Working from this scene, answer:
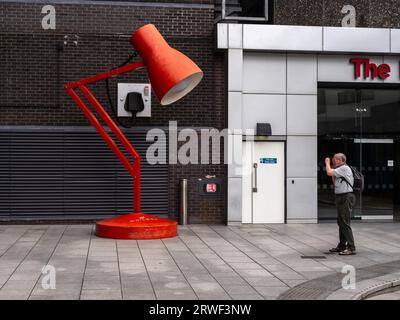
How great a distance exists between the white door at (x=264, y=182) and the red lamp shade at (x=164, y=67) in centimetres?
379

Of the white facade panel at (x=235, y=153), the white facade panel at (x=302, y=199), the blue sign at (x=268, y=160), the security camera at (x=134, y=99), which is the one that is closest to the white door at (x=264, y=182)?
the blue sign at (x=268, y=160)

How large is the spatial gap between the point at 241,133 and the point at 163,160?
6.96 ft

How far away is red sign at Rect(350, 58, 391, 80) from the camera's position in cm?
1568

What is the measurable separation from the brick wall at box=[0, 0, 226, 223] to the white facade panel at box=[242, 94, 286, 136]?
626 mm

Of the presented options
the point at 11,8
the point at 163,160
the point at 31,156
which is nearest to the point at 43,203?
the point at 31,156

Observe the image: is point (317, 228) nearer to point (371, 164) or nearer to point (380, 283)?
point (371, 164)

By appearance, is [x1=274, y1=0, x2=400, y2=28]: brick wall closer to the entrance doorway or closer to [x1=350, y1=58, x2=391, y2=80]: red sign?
[x1=350, y1=58, x2=391, y2=80]: red sign

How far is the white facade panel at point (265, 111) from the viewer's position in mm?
15281

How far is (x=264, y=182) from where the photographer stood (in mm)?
15391

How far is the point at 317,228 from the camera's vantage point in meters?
14.5

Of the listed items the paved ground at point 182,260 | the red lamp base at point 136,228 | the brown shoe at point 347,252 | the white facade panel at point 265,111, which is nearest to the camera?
the paved ground at point 182,260

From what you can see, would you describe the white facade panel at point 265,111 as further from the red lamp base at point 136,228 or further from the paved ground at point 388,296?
the paved ground at point 388,296

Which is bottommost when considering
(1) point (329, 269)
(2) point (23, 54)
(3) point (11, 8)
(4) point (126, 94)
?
(1) point (329, 269)

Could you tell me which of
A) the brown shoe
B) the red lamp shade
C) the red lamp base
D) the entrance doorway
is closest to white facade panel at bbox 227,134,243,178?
the entrance doorway
